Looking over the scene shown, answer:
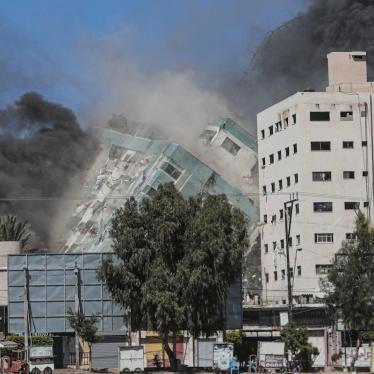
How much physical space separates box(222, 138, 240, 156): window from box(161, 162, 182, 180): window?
33.2 ft

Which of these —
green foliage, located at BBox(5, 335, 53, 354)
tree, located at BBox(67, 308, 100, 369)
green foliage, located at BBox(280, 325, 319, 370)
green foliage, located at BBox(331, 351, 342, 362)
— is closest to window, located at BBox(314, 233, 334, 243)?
green foliage, located at BBox(331, 351, 342, 362)

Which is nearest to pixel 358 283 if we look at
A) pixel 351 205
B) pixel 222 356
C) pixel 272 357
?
pixel 272 357

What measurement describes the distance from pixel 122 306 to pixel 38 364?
8.41 metres

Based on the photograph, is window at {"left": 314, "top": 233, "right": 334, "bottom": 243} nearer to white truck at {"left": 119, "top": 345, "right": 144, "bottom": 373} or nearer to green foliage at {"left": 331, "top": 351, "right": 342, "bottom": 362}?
green foliage at {"left": 331, "top": 351, "right": 342, "bottom": 362}

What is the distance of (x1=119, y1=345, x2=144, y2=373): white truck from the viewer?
70.9 meters

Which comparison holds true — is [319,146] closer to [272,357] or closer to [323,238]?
[323,238]

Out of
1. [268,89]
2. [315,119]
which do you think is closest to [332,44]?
[268,89]

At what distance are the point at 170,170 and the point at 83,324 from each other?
75796 mm

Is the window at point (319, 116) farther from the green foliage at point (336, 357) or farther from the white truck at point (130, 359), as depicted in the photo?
the white truck at point (130, 359)

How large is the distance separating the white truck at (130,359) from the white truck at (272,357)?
358 inches

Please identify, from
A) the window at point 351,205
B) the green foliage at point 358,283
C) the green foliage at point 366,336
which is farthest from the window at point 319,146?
the green foliage at point 366,336

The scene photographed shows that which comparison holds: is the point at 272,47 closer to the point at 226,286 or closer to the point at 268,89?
the point at 268,89

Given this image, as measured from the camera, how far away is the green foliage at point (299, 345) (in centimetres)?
7681

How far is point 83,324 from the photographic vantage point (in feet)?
254
